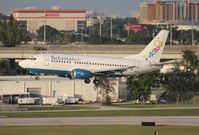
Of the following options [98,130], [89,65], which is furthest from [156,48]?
[98,130]

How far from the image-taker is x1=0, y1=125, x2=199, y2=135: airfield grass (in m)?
81.5

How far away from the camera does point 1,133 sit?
80938 mm

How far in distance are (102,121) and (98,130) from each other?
1020 cm

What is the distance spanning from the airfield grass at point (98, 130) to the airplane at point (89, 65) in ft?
95.2

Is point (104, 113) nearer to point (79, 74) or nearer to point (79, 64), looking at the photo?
point (79, 74)

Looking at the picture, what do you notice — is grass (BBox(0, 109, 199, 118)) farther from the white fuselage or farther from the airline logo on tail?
the airline logo on tail

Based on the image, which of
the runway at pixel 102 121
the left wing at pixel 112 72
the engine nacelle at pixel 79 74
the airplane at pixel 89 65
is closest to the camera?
the runway at pixel 102 121

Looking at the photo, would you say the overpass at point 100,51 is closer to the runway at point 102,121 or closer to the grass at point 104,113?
the grass at point 104,113

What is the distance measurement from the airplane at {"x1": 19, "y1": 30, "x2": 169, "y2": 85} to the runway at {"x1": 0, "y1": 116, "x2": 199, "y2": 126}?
1885 cm

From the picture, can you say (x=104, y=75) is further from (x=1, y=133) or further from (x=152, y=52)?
(x=1, y=133)

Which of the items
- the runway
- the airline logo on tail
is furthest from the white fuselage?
the runway

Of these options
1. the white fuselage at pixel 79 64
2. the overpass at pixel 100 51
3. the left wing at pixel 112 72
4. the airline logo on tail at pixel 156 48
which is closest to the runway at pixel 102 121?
the white fuselage at pixel 79 64

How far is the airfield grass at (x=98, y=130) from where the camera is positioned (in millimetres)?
81500

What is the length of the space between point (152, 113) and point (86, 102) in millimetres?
28197
